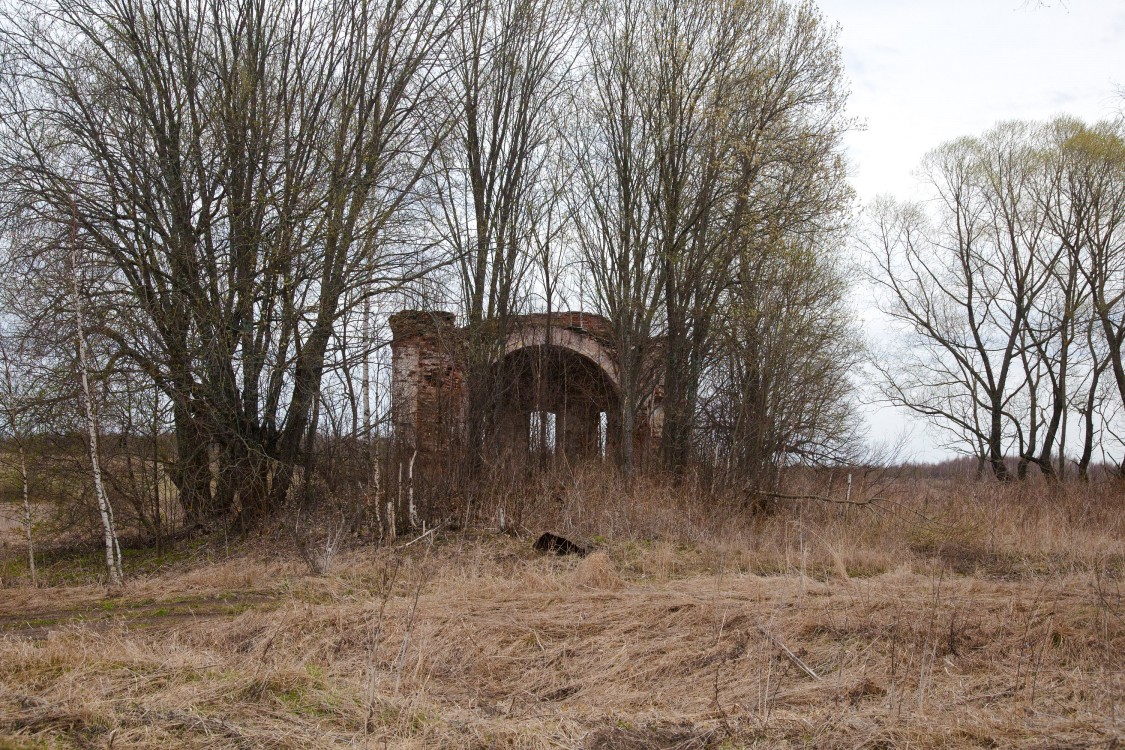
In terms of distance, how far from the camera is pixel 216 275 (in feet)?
39.5

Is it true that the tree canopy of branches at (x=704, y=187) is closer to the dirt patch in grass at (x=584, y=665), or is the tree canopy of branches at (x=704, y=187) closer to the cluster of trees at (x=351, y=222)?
the cluster of trees at (x=351, y=222)

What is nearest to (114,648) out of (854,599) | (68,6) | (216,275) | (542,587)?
(542,587)

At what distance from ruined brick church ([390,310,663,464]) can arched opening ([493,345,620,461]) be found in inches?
0.9

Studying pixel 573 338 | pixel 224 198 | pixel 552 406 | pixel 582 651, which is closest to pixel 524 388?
pixel 552 406

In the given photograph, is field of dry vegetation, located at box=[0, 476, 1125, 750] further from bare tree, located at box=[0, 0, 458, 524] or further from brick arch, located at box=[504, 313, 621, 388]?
brick arch, located at box=[504, 313, 621, 388]

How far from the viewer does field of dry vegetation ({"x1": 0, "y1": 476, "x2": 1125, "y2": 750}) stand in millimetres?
4301

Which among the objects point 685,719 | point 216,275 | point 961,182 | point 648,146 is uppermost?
point 961,182

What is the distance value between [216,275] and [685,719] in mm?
9907

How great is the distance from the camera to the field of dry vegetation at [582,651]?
14.1 ft

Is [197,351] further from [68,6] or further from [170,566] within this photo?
[68,6]

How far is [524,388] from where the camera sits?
58.0 feet

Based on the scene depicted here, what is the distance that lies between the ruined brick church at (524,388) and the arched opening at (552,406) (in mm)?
24

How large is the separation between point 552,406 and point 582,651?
439 inches

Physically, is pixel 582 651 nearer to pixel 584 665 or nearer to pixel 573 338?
pixel 584 665
